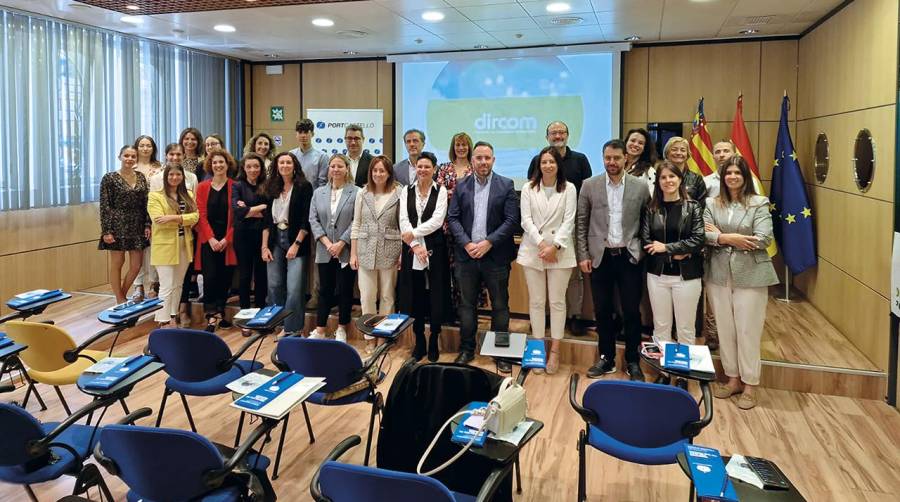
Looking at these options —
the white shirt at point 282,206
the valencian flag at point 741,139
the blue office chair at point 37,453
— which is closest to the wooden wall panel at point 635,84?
the valencian flag at point 741,139

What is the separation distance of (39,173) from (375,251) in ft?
13.1

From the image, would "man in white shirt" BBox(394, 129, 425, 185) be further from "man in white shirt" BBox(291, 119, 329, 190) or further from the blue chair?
the blue chair

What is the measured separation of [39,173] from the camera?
21.1 ft

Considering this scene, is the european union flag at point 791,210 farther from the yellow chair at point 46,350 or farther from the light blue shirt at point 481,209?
the yellow chair at point 46,350

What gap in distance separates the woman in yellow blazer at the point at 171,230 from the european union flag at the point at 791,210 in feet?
18.2

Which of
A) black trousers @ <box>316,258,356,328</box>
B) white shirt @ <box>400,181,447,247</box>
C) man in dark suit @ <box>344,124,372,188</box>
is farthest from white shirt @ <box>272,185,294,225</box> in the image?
white shirt @ <box>400,181,447,247</box>

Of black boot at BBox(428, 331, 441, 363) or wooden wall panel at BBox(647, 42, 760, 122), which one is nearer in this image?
black boot at BBox(428, 331, 441, 363)

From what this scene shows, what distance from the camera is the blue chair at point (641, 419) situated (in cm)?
243

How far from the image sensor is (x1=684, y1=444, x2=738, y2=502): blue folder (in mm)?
1778

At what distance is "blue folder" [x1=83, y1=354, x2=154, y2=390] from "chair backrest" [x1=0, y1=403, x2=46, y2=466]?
0.37m

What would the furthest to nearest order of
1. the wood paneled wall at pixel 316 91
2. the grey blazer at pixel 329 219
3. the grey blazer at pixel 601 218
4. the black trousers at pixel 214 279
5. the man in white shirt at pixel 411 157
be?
the wood paneled wall at pixel 316 91, the black trousers at pixel 214 279, the man in white shirt at pixel 411 157, the grey blazer at pixel 329 219, the grey blazer at pixel 601 218

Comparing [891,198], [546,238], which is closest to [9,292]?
[546,238]

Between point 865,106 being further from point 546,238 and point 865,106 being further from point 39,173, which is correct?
point 39,173

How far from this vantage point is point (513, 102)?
8.23m
